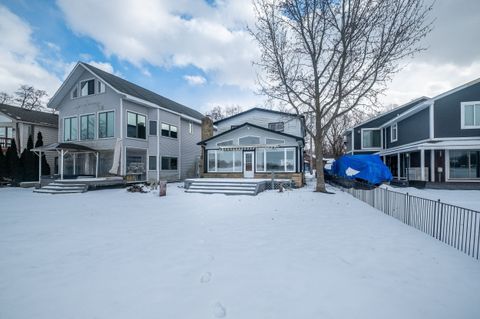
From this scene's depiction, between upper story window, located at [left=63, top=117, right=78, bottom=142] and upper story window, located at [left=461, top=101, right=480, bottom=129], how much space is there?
29707mm

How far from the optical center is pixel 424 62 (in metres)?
13.0

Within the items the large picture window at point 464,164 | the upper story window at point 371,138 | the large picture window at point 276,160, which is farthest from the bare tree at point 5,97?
the large picture window at point 464,164

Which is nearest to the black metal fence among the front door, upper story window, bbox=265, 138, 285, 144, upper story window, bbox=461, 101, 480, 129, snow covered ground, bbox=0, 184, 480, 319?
snow covered ground, bbox=0, 184, 480, 319

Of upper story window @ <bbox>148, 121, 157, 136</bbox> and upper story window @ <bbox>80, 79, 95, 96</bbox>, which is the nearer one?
upper story window @ <bbox>80, 79, 95, 96</bbox>

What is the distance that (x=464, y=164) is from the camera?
1538cm

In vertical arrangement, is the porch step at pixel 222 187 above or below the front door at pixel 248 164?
below

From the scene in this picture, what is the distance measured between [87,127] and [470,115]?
1136 inches

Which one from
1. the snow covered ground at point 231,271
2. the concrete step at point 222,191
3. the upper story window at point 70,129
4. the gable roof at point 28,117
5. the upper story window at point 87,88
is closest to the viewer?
the snow covered ground at point 231,271

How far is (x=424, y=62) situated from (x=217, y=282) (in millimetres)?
16786

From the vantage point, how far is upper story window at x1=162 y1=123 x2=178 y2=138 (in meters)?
20.1

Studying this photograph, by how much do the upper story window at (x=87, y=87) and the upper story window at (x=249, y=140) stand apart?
12.8 metres

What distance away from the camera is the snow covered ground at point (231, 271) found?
2.57 meters

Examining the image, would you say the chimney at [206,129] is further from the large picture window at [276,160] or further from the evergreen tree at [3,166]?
the evergreen tree at [3,166]

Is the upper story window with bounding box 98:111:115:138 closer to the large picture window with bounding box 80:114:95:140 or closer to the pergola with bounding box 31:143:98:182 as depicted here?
the large picture window with bounding box 80:114:95:140
